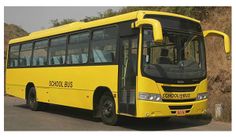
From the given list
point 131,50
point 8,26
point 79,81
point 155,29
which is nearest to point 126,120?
point 79,81

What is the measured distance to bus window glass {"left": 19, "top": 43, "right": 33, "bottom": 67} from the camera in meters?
18.7

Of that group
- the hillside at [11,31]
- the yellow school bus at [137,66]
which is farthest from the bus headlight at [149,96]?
the hillside at [11,31]

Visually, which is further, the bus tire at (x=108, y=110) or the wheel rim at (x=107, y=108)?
the wheel rim at (x=107, y=108)

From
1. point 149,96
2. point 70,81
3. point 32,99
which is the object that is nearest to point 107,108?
point 149,96

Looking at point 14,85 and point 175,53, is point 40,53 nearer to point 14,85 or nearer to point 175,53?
point 14,85

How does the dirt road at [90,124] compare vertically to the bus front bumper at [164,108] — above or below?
Result: below

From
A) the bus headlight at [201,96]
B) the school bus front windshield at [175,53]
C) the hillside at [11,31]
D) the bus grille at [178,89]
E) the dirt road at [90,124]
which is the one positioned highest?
the hillside at [11,31]

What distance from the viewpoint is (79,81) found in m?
14.4

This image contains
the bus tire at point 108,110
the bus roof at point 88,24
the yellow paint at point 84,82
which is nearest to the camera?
the yellow paint at point 84,82

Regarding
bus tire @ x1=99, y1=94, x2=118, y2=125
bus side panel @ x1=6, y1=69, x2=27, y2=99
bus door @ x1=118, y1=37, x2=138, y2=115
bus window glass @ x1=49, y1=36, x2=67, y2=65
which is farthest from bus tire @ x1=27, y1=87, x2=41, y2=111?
bus door @ x1=118, y1=37, x2=138, y2=115

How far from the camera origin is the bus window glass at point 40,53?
17178 mm

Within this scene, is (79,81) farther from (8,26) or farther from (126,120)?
(8,26)

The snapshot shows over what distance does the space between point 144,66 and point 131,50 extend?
2.47 ft

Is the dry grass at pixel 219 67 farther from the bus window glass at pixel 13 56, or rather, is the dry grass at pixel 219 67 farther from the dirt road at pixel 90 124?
the bus window glass at pixel 13 56
